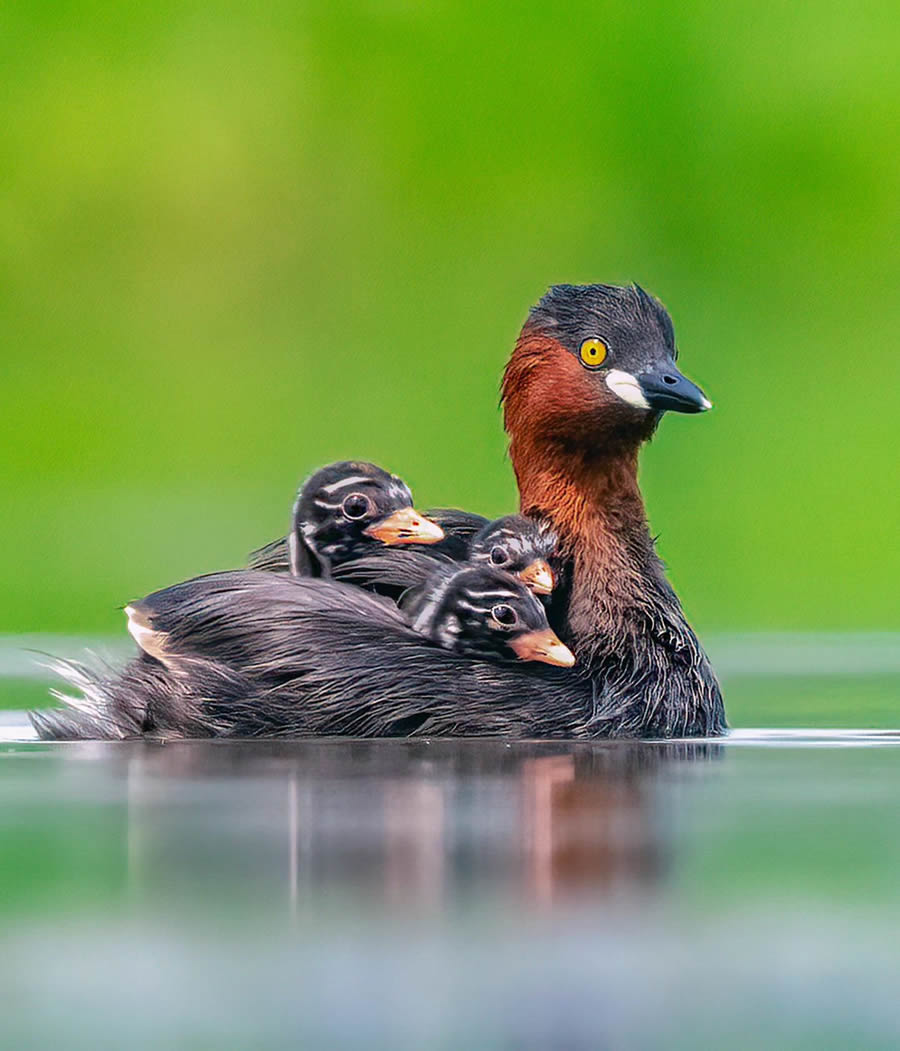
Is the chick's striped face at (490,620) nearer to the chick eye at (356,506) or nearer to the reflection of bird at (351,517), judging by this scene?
the reflection of bird at (351,517)

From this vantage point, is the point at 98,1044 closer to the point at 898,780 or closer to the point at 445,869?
the point at 445,869

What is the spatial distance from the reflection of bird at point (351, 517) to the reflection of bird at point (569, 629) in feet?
0.85

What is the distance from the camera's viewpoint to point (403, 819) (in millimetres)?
4863

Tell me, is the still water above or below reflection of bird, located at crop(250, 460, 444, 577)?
below

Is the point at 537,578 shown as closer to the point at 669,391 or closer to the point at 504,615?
the point at 504,615

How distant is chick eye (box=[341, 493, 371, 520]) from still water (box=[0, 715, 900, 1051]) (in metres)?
0.83

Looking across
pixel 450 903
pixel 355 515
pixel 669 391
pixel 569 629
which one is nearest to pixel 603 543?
pixel 569 629

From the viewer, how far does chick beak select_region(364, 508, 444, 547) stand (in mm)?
6414

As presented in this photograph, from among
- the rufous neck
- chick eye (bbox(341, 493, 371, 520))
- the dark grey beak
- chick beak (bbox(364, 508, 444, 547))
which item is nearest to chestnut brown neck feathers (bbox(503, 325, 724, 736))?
the rufous neck

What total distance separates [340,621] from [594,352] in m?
1.08

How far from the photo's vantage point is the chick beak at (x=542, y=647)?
6.21m

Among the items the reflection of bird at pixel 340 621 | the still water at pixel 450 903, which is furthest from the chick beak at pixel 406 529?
the still water at pixel 450 903

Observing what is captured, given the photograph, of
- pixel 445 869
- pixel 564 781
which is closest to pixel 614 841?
pixel 445 869

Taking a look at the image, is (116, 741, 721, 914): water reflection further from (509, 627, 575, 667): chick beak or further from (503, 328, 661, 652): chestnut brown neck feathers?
(503, 328, 661, 652): chestnut brown neck feathers
